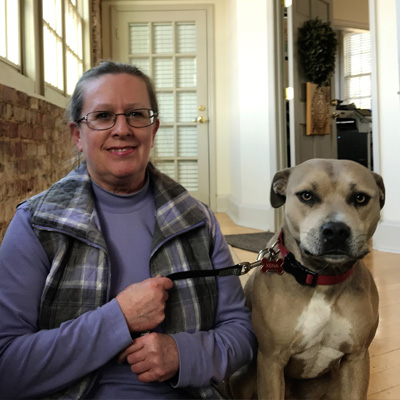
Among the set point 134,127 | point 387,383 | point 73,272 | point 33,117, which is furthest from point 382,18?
point 73,272

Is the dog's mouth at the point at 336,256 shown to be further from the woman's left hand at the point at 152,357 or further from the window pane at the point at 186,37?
the window pane at the point at 186,37

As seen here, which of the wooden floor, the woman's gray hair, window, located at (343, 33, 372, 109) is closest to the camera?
the woman's gray hair

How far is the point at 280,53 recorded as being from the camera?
4551 mm

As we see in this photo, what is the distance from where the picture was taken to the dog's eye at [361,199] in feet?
3.61

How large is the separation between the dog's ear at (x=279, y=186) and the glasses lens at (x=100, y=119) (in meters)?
0.43

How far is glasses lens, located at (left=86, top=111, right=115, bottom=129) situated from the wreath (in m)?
3.53

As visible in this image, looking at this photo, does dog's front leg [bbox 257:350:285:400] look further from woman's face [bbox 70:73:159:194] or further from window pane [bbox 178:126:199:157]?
window pane [bbox 178:126:199:157]

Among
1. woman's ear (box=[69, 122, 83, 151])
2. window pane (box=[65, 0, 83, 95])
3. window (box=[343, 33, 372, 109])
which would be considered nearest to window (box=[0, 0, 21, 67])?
window pane (box=[65, 0, 83, 95])

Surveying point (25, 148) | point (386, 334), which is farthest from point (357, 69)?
point (386, 334)

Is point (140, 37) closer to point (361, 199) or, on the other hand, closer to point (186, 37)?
point (186, 37)

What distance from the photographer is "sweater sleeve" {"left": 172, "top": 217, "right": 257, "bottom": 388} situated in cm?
98

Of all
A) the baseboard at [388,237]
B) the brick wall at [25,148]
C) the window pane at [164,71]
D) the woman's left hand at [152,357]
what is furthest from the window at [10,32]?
the window pane at [164,71]

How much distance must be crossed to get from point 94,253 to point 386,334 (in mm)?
1445

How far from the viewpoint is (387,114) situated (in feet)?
11.9
